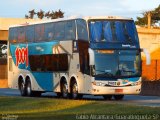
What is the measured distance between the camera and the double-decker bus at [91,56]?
→ 33.3 meters

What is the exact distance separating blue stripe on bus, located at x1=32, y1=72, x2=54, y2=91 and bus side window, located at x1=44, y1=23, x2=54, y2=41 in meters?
2.11

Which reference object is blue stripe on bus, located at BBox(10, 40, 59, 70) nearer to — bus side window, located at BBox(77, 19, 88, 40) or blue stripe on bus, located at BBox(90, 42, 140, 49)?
bus side window, located at BBox(77, 19, 88, 40)

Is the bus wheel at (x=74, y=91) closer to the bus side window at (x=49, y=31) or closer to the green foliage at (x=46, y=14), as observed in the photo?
the bus side window at (x=49, y=31)

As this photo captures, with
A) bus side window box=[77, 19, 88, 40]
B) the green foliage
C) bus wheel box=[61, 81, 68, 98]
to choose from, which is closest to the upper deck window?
bus wheel box=[61, 81, 68, 98]

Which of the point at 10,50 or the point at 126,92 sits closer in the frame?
the point at 126,92

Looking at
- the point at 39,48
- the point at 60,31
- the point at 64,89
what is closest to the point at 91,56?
the point at 60,31

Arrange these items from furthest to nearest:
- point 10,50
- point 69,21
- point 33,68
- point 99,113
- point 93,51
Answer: point 10,50 < point 33,68 < point 69,21 < point 93,51 < point 99,113

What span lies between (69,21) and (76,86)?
338cm

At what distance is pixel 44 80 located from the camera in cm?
3909

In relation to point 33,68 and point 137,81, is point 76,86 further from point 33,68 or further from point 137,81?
point 33,68

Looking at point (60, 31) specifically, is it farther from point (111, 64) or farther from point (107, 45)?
point (111, 64)

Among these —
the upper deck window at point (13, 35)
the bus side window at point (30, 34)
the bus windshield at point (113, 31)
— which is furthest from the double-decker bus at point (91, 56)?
the upper deck window at point (13, 35)

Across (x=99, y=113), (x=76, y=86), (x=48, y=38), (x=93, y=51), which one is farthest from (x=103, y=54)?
(x=99, y=113)

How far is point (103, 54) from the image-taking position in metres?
33.2
